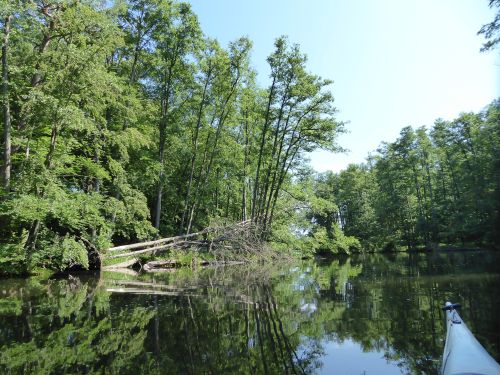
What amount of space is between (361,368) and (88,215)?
41.8 ft

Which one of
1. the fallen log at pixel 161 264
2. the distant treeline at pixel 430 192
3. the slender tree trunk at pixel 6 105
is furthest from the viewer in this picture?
the distant treeline at pixel 430 192

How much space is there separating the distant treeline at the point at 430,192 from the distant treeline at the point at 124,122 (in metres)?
8.90

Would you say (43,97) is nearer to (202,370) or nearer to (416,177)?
(202,370)

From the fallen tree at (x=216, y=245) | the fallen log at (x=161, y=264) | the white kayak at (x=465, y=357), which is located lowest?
the white kayak at (x=465, y=357)

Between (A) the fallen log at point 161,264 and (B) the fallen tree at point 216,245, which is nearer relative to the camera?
(A) the fallen log at point 161,264

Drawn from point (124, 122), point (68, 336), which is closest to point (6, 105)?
point (124, 122)

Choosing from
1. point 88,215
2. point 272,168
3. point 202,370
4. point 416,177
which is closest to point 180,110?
point 272,168

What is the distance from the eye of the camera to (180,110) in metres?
22.5

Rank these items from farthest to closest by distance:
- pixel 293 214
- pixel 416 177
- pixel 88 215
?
pixel 416 177, pixel 293 214, pixel 88 215

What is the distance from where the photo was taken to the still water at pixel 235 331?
4.05 m

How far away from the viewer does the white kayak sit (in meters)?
2.95

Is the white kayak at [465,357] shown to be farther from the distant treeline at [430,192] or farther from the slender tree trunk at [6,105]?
the distant treeline at [430,192]

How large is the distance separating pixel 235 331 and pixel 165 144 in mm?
19447

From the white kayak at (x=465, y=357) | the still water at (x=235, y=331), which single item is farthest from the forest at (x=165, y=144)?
the white kayak at (x=465, y=357)
